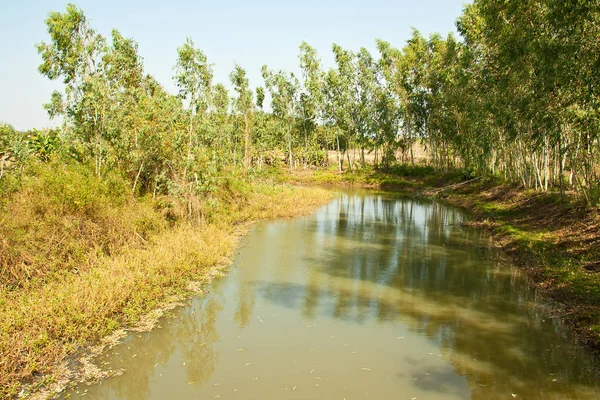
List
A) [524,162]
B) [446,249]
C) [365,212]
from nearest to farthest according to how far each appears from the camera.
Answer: [446,249] < [524,162] < [365,212]

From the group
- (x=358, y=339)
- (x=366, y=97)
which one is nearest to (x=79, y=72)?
(x=358, y=339)

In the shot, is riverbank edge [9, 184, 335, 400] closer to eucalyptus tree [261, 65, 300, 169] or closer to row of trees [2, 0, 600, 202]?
row of trees [2, 0, 600, 202]

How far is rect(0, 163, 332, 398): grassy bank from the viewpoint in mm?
7989

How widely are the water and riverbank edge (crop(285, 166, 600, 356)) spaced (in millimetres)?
549

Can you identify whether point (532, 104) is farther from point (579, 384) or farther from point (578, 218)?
point (579, 384)

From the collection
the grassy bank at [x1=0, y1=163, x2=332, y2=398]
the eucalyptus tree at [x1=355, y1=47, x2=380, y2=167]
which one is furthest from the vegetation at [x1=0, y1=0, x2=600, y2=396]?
the eucalyptus tree at [x1=355, y1=47, x2=380, y2=167]

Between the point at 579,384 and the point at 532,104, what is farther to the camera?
the point at 532,104

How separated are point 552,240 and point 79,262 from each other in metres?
15.7

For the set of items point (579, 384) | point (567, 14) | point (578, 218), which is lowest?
point (579, 384)

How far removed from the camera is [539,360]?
28.7 ft

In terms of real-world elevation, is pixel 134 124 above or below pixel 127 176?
above

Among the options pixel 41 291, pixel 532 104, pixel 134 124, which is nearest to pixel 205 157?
pixel 134 124

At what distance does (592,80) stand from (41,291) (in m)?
14.7

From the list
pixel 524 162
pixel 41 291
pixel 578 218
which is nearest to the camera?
pixel 41 291
